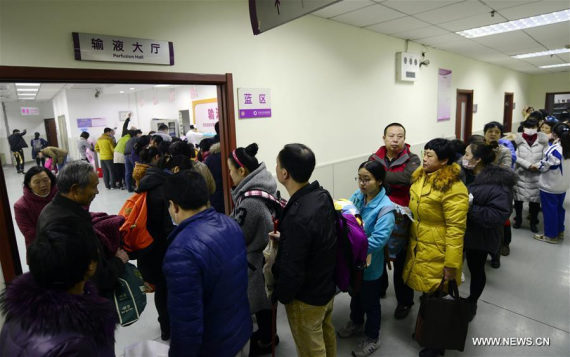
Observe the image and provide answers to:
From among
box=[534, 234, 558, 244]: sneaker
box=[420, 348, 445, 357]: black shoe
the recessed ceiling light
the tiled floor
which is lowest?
the tiled floor

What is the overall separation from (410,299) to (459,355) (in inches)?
19.9

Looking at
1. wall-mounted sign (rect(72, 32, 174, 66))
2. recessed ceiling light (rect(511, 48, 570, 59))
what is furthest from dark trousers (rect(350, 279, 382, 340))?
recessed ceiling light (rect(511, 48, 570, 59))

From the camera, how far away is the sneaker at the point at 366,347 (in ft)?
6.72

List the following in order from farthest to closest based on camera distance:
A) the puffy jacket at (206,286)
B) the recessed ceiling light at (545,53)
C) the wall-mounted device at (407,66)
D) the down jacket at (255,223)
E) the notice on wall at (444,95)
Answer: the recessed ceiling light at (545,53)
the notice on wall at (444,95)
the wall-mounted device at (407,66)
the down jacket at (255,223)
the puffy jacket at (206,286)

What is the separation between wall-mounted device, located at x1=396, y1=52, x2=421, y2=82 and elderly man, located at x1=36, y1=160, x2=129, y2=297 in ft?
15.6

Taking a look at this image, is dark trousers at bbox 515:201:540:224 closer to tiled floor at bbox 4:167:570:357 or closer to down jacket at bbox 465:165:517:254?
tiled floor at bbox 4:167:570:357

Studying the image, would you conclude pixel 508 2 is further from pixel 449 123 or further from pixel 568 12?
pixel 449 123

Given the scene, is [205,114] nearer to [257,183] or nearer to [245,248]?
[257,183]

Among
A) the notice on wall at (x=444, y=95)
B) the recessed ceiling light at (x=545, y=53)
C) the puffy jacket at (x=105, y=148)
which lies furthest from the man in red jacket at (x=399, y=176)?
the recessed ceiling light at (x=545, y=53)

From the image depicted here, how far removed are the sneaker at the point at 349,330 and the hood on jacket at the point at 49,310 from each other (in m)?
1.77

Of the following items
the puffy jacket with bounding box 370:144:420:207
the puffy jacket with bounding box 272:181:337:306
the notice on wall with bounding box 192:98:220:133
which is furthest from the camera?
the notice on wall with bounding box 192:98:220:133

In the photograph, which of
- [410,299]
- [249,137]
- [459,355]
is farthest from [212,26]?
[459,355]

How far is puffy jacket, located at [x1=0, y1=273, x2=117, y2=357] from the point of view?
0.80 metres

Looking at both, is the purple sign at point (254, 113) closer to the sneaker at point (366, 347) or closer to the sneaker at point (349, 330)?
the sneaker at point (349, 330)
